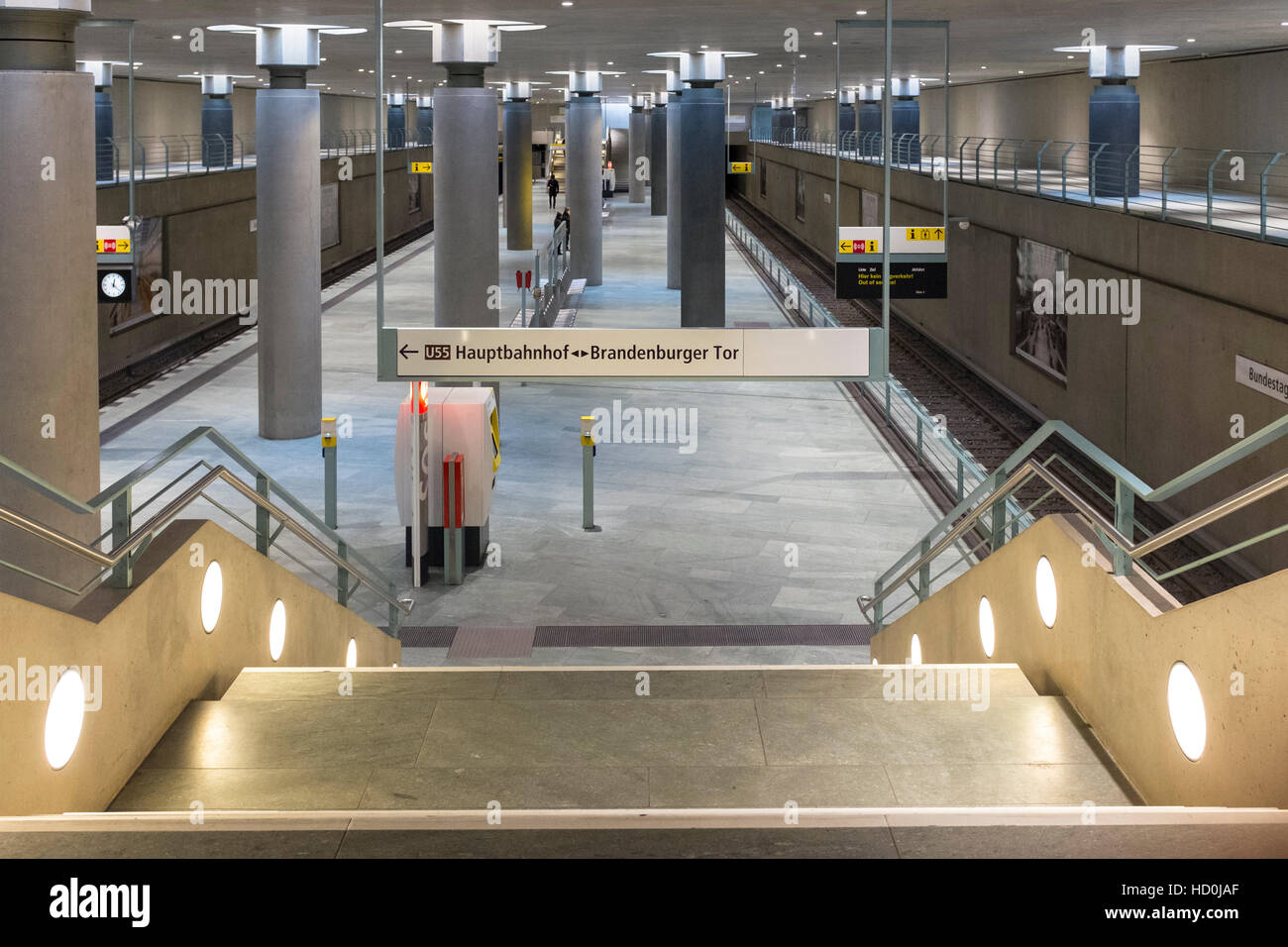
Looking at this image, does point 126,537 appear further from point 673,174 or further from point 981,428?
point 673,174

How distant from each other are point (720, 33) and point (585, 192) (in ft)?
54.6

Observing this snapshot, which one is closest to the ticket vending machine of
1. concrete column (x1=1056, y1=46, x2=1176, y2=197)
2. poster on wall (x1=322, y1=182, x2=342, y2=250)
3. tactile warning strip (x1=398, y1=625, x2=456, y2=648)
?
tactile warning strip (x1=398, y1=625, x2=456, y2=648)

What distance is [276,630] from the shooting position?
754cm

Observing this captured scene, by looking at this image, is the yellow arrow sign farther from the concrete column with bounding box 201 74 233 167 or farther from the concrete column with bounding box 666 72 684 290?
the concrete column with bounding box 201 74 233 167

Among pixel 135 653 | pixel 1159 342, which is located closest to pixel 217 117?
pixel 1159 342

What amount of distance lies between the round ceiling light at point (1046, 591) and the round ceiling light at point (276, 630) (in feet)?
12.4

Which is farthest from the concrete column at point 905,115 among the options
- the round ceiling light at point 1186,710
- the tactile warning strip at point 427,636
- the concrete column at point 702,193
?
the round ceiling light at point 1186,710

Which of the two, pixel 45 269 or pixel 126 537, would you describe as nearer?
pixel 126 537

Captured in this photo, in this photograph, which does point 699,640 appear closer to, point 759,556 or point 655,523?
point 759,556

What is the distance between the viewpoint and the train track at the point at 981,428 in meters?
14.5

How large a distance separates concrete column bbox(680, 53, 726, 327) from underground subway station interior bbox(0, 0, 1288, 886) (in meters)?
0.09

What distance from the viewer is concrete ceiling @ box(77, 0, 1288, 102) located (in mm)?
14305
